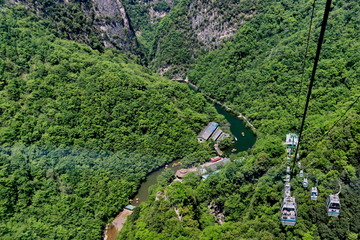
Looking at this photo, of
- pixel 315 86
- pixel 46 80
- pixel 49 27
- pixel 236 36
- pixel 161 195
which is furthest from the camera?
pixel 236 36

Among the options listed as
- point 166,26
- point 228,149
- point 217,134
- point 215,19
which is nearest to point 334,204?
point 228,149

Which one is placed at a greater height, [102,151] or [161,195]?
[102,151]

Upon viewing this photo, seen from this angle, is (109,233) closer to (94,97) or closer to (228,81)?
(94,97)

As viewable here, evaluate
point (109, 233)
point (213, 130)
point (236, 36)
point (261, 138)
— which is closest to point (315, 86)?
point (261, 138)

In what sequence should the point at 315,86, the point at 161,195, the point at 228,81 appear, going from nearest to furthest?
the point at 161,195 → the point at 315,86 → the point at 228,81

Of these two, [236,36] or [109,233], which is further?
[236,36]

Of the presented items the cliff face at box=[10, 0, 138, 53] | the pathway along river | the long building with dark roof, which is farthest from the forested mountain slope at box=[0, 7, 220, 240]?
the cliff face at box=[10, 0, 138, 53]
